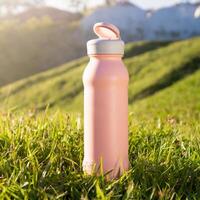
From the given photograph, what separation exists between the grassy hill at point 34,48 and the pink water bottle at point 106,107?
20738mm

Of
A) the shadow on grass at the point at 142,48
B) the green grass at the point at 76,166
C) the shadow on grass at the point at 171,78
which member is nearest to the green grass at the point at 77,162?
the green grass at the point at 76,166

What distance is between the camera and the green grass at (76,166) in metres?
3.24

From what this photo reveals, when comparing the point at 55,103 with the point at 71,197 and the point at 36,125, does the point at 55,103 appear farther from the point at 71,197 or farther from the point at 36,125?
the point at 71,197

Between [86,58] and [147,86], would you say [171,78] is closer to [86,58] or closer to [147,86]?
[147,86]

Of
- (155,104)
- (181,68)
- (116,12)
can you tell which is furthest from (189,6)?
(155,104)

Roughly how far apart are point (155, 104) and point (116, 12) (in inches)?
943

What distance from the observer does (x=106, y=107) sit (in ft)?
11.7

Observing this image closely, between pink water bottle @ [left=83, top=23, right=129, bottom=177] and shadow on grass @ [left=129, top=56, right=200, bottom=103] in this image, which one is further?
shadow on grass @ [left=129, top=56, right=200, bottom=103]

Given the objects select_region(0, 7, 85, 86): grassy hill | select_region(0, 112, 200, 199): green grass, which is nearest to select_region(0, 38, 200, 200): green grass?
select_region(0, 112, 200, 199): green grass

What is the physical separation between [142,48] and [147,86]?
6817 millimetres

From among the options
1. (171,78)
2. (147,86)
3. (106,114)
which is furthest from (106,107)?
(171,78)

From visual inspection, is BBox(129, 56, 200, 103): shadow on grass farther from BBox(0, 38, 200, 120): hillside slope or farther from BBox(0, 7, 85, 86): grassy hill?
BBox(0, 7, 85, 86): grassy hill

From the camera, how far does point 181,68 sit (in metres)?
16.0

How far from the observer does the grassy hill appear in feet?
84.2
